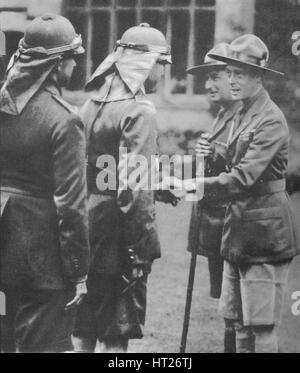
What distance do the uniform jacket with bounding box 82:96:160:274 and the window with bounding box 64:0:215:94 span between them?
0.40 metres

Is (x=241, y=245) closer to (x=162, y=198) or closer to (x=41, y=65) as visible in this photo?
(x=162, y=198)

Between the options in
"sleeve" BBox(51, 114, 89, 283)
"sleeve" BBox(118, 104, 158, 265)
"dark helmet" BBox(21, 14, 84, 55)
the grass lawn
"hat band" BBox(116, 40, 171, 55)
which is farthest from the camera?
the grass lawn

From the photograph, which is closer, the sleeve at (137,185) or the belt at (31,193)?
the belt at (31,193)

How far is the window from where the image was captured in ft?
10.5

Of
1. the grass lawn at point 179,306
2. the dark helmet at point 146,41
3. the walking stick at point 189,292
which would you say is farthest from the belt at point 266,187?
the dark helmet at point 146,41

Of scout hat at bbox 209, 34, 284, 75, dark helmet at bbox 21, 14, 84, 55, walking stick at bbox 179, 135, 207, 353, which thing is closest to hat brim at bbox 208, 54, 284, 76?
scout hat at bbox 209, 34, 284, 75

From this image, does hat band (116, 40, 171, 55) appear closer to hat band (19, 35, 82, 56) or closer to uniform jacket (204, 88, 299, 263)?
hat band (19, 35, 82, 56)

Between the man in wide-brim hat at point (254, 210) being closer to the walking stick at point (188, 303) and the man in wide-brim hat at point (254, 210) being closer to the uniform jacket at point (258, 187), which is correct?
the uniform jacket at point (258, 187)

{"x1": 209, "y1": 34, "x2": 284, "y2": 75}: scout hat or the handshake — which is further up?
{"x1": 209, "y1": 34, "x2": 284, "y2": 75}: scout hat

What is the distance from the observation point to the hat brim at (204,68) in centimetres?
316

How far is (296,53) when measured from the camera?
10.7 ft

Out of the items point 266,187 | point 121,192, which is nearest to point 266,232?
point 266,187
